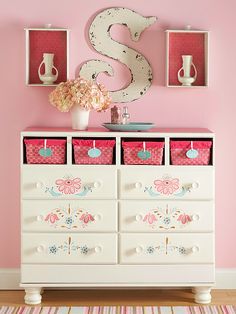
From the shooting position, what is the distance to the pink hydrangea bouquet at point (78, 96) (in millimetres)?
4434

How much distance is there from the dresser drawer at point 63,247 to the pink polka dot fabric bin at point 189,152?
60cm

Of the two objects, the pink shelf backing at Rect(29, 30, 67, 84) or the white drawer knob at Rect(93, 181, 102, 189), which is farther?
the pink shelf backing at Rect(29, 30, 67, 84)

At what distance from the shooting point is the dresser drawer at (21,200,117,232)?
443cm

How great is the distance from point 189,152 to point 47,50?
1.13 metres

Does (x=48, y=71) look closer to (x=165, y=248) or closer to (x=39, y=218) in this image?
(x=39, y=218)

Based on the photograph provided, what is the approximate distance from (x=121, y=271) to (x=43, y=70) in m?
1.36

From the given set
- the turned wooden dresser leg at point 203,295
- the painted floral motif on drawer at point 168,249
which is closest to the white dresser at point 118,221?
the painted floral motif on drawer at point 168,249

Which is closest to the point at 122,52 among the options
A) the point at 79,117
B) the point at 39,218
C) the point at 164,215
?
the point at 79,117

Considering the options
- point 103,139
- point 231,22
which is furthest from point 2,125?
point 231,22

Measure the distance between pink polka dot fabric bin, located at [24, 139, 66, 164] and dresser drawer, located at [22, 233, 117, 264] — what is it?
0.44 m

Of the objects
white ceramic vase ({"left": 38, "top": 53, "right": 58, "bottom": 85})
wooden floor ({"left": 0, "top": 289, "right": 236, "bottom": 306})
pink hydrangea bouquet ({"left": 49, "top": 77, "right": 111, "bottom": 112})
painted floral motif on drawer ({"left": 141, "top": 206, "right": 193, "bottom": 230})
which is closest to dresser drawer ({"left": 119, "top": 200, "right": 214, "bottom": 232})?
painted floral motif on drawer ({"left": 141, "top": 206, "right": 193, "bottom": 230})

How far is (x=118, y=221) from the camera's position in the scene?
4.46 m

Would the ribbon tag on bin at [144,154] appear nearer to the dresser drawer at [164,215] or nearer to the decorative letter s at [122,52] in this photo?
the dresser drawer at [164,215]

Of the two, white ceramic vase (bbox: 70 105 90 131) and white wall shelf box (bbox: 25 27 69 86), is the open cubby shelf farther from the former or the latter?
white wall shelf box (bbox: 25 27 69 86)
